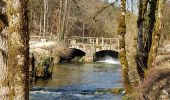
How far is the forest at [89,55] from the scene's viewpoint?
571 centimetres

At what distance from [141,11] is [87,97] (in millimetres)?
8404

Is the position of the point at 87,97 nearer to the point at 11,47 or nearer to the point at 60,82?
the point at 60,82

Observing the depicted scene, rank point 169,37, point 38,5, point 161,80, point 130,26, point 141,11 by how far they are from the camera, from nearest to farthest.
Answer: point 141,11, point 161,80, point 130,26, point 169,37, point 38,5

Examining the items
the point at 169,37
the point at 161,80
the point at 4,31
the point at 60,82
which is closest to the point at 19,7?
the point at 4,31

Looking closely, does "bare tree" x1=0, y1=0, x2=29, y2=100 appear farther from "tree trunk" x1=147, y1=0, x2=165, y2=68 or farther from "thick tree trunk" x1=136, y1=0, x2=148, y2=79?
"thick tree trunk" x1=136, y1=0, x2=148, y2=79

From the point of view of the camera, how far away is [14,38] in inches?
223

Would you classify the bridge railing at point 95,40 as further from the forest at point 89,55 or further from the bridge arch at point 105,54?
the bridge arch at point 105,54

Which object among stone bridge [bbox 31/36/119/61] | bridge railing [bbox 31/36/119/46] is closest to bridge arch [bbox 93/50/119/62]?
stone bridge [bbox 31/36/119/61]

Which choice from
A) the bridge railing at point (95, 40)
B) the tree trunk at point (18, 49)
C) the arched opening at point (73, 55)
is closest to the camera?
the tree trunk at point (18, 49)

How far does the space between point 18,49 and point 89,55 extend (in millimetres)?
46826

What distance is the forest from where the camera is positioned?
5.71 meters

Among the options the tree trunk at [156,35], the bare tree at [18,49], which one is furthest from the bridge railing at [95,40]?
the bare tree at [18,49]

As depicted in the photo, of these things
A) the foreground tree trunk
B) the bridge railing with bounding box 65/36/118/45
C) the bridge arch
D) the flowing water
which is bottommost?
the bridge arch

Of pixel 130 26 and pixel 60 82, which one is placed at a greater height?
pixel 130 26
